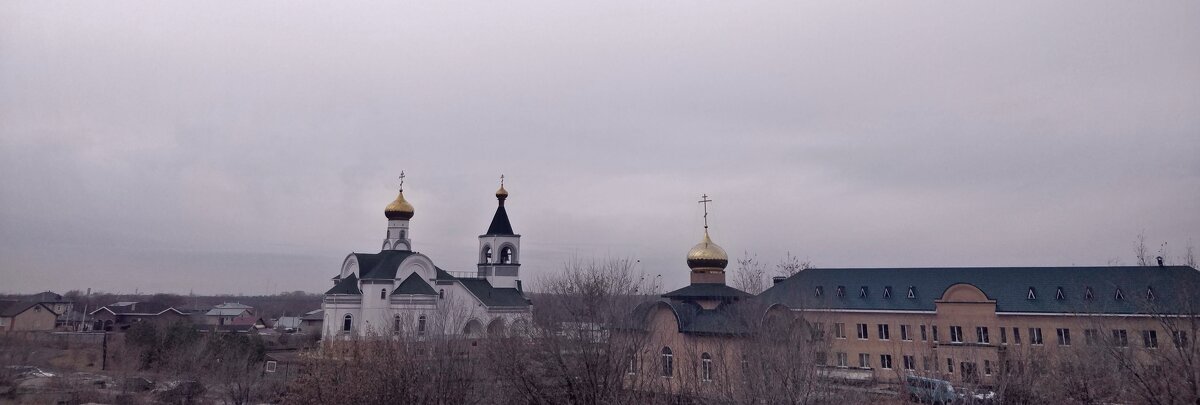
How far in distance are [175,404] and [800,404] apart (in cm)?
2542

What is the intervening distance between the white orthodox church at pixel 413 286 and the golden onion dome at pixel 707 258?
11.7m

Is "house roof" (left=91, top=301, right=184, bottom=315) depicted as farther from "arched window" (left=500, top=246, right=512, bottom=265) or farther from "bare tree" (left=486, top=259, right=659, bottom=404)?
"bare tree" (left=486, top=259, right=659, bottom=404)

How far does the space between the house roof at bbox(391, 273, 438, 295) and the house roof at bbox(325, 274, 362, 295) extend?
2.83 meters

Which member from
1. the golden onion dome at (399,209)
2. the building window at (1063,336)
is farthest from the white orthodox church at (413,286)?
the building window at (1063,336)

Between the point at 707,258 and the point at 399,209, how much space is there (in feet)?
88.2

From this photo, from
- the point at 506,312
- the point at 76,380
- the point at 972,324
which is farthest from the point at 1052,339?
the point at 76,380

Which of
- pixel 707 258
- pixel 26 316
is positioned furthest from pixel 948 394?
pixel 26 316

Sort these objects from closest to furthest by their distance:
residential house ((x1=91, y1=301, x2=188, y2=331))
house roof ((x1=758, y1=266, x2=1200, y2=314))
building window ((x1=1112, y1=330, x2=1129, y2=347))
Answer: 1. building window ((x1=1112, y1=330, x2=1129, y2=347))
2. house roof ((x1=758, y1=266, x2=1200, y2=314))
3. residential house ((x1=91, y1=301, x2=188, y2=331))

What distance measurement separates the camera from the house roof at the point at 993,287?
2970 cm

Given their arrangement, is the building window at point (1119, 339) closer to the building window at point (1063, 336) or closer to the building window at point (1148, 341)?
the building window at point (1148, 341)

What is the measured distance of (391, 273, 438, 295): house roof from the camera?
40.6m

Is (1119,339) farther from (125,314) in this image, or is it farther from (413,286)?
(125,314)

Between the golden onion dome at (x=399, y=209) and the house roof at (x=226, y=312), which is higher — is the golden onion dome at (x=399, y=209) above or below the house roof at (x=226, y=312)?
above

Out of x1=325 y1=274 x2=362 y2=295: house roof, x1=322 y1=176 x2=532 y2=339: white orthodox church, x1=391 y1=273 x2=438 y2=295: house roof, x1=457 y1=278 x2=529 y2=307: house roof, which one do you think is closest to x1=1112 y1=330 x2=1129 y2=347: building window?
x1=322 y1=176 x2=532 y2=339: white orthodox church
